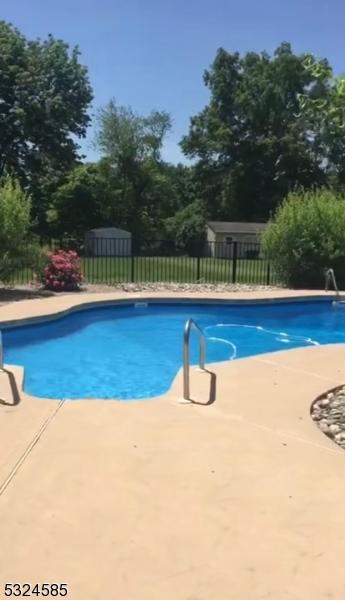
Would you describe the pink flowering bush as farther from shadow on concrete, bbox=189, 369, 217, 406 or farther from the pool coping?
shadow on concrete, bbox=189, 369, 217, 406

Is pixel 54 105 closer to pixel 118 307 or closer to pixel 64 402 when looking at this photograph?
pixel 118 307

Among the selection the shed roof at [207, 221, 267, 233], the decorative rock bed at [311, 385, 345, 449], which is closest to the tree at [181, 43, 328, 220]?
the shed roof at [207, 221, 267, 233]

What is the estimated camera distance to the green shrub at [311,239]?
15641 mm

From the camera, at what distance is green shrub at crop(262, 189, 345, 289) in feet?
51.3

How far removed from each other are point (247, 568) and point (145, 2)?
12.7 meters

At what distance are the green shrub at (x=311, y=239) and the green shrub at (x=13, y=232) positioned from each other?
714 centimetres

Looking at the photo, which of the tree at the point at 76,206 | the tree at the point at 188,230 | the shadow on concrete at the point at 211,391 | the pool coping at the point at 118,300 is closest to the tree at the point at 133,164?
the tree at the point at 188,230

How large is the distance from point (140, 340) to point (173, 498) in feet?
23.4

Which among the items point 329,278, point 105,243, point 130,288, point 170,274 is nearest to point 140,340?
point 130,288

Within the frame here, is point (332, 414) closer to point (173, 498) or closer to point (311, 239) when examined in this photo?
point (173, 498)

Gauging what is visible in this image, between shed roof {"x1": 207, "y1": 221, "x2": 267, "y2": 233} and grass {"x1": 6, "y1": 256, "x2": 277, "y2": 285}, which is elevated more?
shed roof {"x1": 207, "y1": 221, "x2": 267, "y2": 233}

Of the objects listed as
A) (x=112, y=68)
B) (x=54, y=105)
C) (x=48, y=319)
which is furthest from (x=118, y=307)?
(x=54, y=105)

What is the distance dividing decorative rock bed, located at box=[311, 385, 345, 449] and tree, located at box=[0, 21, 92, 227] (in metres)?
32.5

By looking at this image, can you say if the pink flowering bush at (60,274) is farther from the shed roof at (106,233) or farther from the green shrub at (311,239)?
the shed roof at (106,233)
